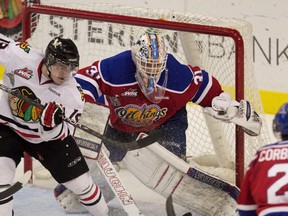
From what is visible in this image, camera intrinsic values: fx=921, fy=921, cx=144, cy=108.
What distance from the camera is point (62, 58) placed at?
3.43m

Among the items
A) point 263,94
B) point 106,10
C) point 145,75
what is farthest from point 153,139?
point 263,94

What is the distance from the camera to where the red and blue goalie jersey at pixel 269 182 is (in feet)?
8.30

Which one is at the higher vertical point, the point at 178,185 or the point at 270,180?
the point at 270,180

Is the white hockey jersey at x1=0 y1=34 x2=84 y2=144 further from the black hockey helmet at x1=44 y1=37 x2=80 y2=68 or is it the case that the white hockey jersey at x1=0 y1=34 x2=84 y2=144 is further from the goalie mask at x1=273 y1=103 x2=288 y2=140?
the goalie mask at x1=273 y1=103 x2=288 y2=140

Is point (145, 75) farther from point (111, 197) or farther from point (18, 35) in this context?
point (18, 35)

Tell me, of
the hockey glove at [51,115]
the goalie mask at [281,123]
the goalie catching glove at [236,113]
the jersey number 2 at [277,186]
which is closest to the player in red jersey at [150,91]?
the goalie catching glove at [236,113]

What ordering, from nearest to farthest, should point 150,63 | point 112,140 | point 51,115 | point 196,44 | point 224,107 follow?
point 51,115 < point 112,140 < point 150,63 < point 224,107 < point 196,44

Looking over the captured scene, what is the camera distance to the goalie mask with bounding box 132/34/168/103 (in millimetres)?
3775

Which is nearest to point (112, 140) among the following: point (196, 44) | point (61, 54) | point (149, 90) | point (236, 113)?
point (149, 90)

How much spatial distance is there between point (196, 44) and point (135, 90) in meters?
0.70

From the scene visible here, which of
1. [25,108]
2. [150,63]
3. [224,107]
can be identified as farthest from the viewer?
[224,107]

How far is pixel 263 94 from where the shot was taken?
544cm

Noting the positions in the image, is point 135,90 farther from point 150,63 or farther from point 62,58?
point 62,58

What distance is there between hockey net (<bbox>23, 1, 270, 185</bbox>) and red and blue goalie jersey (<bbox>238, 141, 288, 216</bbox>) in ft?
4.81
